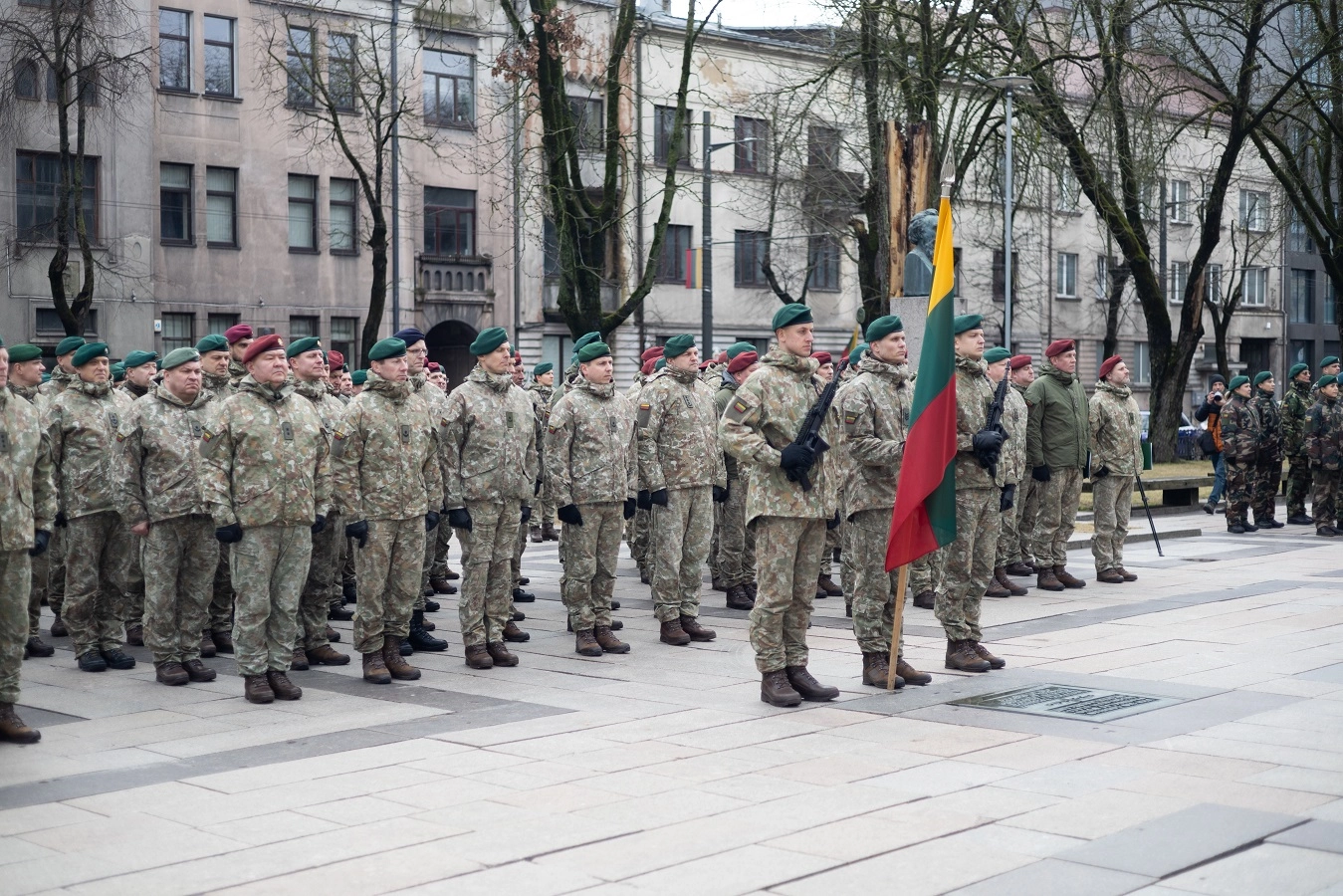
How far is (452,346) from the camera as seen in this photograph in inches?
1705

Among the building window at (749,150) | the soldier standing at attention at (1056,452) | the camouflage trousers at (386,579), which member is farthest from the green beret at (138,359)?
the building window at (749,150)

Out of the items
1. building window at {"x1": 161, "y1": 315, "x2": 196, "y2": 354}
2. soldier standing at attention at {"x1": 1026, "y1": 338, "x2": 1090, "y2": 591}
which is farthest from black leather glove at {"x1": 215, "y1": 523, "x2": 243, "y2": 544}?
building window at {"x1": 161, "y1": 315, "x2": 196, "y2": 354}

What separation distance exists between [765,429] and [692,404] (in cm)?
A: 302

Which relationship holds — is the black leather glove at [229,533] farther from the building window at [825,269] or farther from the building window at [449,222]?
the building window at [825,269]

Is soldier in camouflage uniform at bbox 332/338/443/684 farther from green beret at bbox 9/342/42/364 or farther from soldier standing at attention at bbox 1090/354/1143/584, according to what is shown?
soldier standing at attention at bbox 1090/354/1143/584

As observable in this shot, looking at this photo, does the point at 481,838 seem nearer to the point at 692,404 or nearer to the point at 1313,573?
the point at 692,404

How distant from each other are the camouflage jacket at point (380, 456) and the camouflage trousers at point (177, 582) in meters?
1.05

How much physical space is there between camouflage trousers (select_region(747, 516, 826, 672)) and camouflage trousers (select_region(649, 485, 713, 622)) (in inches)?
91.3

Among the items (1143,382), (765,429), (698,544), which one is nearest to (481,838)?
(765,429)

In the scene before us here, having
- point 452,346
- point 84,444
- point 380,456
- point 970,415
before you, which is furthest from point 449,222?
point 970,415

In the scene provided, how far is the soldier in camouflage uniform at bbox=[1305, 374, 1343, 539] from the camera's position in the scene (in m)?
20.1

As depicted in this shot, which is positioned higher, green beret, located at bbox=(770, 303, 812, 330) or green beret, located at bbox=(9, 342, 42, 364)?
green beret, located at bbox=(770, 303, 812, 330)

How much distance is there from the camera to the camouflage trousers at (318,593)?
424 inches

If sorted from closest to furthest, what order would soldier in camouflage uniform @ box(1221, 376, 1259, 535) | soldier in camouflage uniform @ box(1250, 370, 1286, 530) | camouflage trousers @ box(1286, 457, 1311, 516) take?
1. soldier in camouflage uniform @ box(1221, 376, 1259, 535)
2. soldier in camouflage uniform @ box(1250, 370, 1286, 530)
3. camouflage trousers @ box(1286, 457, 1311, 516)
